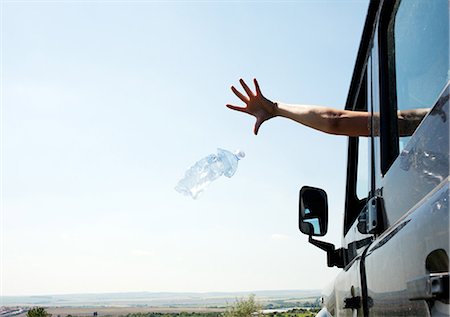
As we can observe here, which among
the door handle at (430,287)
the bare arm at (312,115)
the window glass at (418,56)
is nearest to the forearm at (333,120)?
the bare arm at (312,115)

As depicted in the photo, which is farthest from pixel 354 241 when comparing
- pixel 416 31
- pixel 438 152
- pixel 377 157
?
pixel 438 152

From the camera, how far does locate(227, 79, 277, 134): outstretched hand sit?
2.67m

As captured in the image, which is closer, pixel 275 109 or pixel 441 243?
pixel 441 243

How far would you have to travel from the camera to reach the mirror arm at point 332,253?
296 centimetres

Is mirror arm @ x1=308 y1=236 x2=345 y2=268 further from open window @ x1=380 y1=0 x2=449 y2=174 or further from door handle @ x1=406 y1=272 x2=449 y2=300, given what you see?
door handle @ x1=406 y1=272 x2=449 y2=300

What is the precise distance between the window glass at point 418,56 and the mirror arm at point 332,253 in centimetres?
136

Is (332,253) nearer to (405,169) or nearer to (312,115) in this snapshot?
(312,115)

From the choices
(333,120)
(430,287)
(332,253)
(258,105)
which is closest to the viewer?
(430,287)

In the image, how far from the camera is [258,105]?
107 inches

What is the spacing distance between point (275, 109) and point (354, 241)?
710mm

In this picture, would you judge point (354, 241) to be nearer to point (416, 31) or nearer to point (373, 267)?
point (373, 267)

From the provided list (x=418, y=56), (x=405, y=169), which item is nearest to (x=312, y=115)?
(x=418, y=56)

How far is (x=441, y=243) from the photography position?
0.97 metres

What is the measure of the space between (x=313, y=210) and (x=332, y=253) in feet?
0.91
